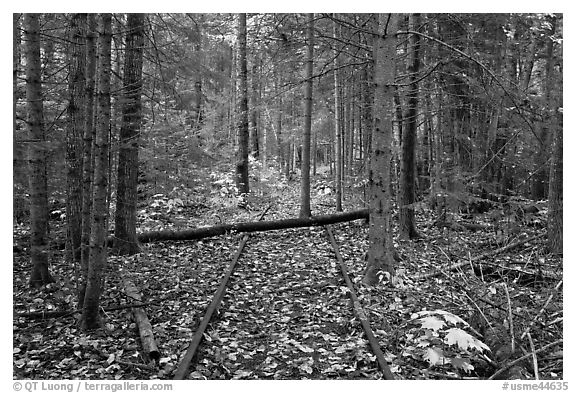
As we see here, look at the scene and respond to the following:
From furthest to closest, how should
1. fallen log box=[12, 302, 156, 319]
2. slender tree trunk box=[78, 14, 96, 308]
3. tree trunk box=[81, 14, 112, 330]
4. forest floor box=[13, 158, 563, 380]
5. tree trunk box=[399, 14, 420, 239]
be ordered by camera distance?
tree trunk box=[399, 14, 420, 239]
slender tree trunk box=[78, 14, 96, 308]
fallen log box=[12, 302, 156, 319]
tree trunk box=[81, 14, 112, 330]
forest floor box=[13, 158, 563, 380]

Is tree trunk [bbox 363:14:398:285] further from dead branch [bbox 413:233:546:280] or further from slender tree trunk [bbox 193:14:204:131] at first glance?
slender tree trunk [bbox 193:14:204:131]

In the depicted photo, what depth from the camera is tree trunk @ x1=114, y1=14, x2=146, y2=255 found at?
27.7ft

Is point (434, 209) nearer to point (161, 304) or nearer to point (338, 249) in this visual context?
point (338, 249)

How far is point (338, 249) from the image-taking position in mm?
9539

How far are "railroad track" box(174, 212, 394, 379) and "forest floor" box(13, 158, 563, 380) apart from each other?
0.07 ft

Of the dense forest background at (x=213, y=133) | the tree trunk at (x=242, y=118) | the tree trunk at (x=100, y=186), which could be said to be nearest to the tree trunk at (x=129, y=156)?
the dense forest background at (x=213, y=133)

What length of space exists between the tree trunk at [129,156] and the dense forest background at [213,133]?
29mm

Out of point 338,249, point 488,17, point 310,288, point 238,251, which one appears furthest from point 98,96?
point 488,17

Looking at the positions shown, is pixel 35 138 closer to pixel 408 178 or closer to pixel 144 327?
pixel 144 327

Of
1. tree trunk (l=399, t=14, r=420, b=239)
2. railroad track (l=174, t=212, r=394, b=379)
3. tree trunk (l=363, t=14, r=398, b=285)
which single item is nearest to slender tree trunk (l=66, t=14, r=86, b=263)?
railroad track (l=174, t=212, r=394, b=379)

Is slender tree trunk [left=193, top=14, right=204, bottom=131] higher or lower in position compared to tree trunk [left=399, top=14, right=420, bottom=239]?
higher

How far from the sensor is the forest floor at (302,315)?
4406mm
